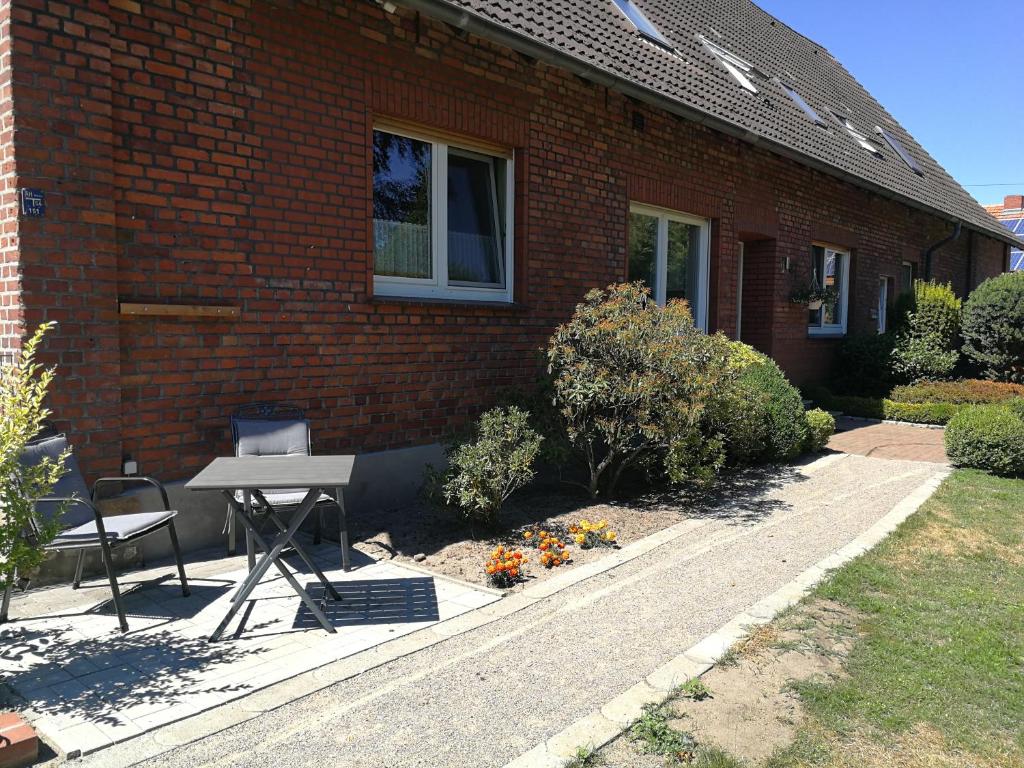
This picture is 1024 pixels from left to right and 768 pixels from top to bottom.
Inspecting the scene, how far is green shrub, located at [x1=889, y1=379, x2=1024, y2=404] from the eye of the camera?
1177cm

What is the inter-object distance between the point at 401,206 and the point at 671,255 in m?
4.54

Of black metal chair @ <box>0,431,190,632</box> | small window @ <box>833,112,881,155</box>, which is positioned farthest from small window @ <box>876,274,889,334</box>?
black metal chair @ <box>0,431,190,632</box>

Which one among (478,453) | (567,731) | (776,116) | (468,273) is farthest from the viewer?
(776,116)

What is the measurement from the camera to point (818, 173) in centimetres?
1217

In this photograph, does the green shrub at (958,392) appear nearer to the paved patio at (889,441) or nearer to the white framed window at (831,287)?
the paved patio at (889,441)

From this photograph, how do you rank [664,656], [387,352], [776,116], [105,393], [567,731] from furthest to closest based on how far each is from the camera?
[776,116] < [387,352] < [105,393] < [664,656] < [567,731]

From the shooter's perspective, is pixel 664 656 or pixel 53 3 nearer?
pixel 664 656

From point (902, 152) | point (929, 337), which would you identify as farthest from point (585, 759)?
point (902, 152)

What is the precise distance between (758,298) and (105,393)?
9535mm

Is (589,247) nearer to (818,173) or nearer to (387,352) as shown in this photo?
(387,352)

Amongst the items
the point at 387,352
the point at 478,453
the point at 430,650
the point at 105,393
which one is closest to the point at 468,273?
the point at 387,352

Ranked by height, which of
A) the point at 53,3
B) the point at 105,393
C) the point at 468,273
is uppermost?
the point at 53,3

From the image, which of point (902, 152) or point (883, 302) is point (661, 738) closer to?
point (883, 302)

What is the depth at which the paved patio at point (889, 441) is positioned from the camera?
8.98 m
